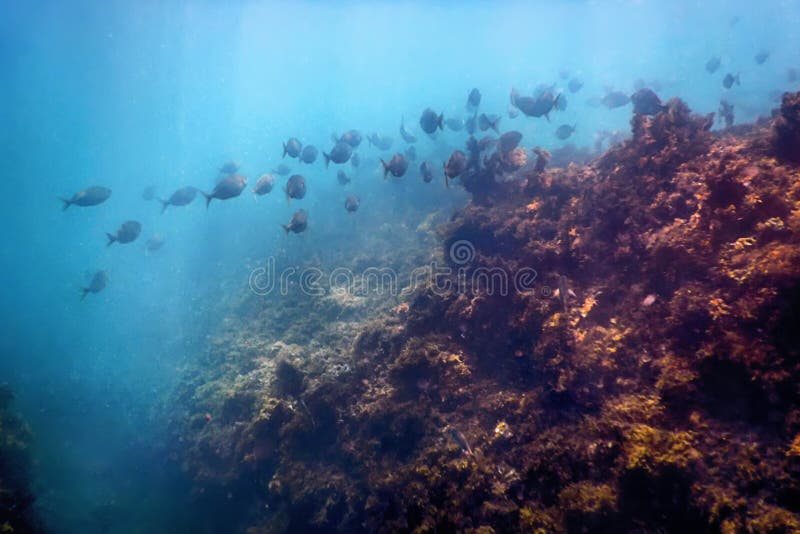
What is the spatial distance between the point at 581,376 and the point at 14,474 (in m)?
13.8

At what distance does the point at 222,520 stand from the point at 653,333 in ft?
33.0

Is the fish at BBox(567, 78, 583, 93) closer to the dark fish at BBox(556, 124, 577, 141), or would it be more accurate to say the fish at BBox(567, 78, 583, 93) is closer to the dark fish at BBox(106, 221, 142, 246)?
the dark fish at BBox(556, 124, 577, 141)

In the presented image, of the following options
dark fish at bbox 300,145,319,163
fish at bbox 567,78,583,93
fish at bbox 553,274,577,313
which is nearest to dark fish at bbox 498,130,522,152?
fish at bbox 553,274,577,313

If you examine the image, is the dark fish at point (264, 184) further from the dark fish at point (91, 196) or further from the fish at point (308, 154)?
the dark fish at point (91, 196)

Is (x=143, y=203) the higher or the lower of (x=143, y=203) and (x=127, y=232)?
the higher

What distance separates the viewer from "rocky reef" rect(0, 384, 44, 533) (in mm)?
6723

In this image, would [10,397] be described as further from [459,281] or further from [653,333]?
[653,333]

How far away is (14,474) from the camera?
951 cm

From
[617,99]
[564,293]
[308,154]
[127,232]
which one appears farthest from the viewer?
[617,99]

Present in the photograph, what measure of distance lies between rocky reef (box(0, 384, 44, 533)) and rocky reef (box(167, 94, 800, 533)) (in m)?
3.37

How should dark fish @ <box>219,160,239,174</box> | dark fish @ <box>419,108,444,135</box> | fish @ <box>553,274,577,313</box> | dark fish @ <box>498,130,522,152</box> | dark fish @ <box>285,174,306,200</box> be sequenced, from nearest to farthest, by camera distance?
1. fish @ <box>553,274,577,313</box>
2. dark fish @ <box>285,174,306,200</box>
3. dark fish @ <box>419,108,444,135</box>
4. dark fish @ <box>498,130,522,152</box>
5. dark fish @ <box>219,160,239,174</box>

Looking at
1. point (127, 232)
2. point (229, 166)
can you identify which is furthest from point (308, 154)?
point (229, 166)

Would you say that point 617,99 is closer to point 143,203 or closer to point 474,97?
point 474,97

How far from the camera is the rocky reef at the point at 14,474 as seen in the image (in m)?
6.72
